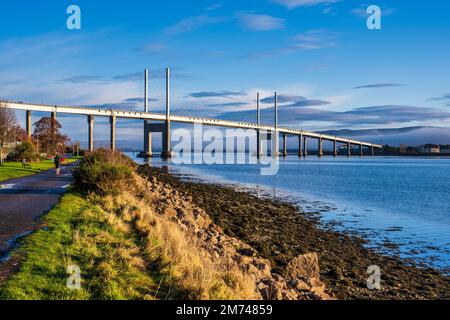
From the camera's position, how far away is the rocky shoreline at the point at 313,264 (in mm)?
9516

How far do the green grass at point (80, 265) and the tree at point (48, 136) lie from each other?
192 ft

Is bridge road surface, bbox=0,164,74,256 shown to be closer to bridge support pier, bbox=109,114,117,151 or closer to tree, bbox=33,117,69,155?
tree, bbox=33,117,69,155

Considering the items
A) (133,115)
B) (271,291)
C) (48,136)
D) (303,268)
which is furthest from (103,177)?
(133,115)

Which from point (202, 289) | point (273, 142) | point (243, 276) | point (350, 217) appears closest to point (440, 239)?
point (350, 217)

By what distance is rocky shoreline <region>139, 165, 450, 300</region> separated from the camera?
9.52 m

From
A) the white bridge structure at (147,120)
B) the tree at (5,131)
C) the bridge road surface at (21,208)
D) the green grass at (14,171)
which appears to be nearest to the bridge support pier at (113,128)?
the white bridge structure at (147,120)

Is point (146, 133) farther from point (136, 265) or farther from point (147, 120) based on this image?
point (136, 265)

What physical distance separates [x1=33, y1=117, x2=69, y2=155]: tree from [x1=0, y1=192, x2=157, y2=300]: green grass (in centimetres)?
5858

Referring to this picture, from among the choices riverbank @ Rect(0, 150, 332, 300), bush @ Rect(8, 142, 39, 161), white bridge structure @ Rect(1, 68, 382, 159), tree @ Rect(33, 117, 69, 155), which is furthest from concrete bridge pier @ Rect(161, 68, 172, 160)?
riverbank @ Rect(0, 150, 332, 300)

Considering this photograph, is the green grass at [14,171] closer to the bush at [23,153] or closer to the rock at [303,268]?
the bush at [23,153]

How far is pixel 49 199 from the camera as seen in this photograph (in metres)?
16.6
